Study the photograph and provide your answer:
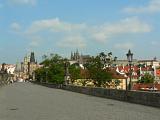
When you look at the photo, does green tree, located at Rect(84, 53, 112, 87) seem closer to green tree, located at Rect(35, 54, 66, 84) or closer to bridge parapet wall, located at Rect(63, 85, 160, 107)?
bridge parapet wall, located at Rect(63, 85, 160, 107)

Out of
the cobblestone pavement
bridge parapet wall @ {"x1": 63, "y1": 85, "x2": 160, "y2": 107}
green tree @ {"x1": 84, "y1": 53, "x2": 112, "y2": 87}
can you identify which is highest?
green tree @ {"x1": 84, "y1": 53, "x2": 112, "y2": 87}

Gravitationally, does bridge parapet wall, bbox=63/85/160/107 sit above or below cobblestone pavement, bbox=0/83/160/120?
above

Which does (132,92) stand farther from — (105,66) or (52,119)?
(105,66)

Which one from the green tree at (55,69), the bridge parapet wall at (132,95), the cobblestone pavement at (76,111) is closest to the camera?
the cobblestone pavement at (76,111)

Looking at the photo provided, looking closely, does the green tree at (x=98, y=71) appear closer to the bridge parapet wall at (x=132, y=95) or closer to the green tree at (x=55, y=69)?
the bridge parapet wall at (x=132, y=95)

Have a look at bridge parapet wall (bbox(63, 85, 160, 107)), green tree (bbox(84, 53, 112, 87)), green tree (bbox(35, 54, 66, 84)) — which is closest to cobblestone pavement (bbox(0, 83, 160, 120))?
bridge parapet wall (bbox(63, 85, 160, 107))

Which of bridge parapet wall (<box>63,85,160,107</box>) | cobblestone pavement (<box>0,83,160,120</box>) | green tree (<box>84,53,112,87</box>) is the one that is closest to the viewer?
cobblestone pavement (<box>0,83,160,120</box>)

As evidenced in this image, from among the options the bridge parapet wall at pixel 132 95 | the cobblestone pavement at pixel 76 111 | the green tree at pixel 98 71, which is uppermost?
the green tree at pixel 98 71

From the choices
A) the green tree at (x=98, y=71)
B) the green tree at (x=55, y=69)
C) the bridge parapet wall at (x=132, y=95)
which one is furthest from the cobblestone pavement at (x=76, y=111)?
the green tree at (x=55, y=69)

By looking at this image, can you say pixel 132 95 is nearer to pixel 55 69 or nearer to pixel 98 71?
pixel 98 71

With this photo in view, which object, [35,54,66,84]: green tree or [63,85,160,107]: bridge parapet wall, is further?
[35,54,66,84]: green tree

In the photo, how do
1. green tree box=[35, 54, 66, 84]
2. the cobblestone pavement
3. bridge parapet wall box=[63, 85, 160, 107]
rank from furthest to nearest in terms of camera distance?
green tree box=[35, 54, 66, 84]
bridge parapet wall box=[63, 85, 160, 107]
the cobblestone pavement

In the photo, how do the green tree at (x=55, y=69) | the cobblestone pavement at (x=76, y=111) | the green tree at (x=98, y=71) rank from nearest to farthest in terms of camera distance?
the cobblestone pavement at (x=76, y=111)
the green tree at (x=98, y=71)
the green tree at (x=55, y=69)

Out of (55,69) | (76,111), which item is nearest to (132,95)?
(76,111)
